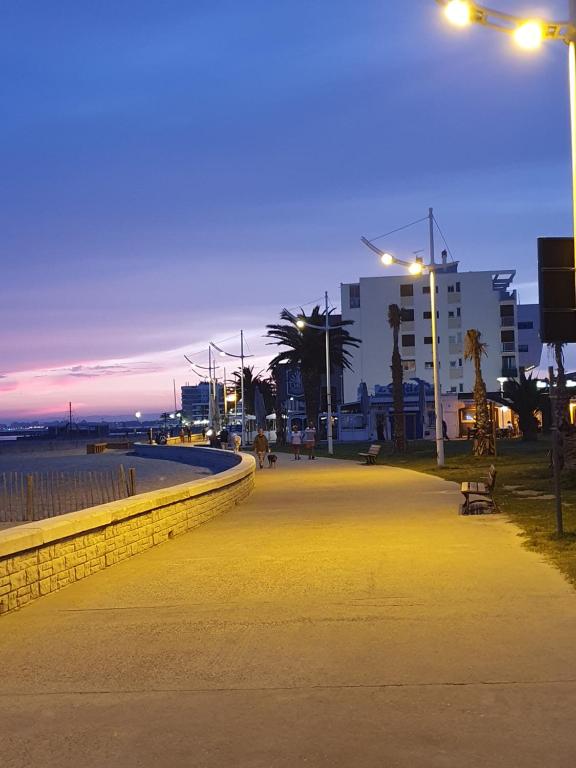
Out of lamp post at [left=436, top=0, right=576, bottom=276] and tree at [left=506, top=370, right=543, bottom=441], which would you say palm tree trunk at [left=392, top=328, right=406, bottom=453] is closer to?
tree at [left=506, top=370, right=543, bottom=441]

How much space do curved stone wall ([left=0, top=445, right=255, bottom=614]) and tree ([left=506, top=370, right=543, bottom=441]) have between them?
3963 cm

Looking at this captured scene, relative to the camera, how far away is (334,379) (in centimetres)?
10419

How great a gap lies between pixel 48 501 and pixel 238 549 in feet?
45.0

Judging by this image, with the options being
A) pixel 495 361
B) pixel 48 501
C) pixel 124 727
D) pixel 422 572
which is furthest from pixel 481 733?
pixel 495 361

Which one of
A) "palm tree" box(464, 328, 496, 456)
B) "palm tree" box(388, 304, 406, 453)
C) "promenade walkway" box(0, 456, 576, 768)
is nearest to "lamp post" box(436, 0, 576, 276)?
"promenade walkway" box(0, 456, 576, 768)

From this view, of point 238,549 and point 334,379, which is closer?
point 238,549

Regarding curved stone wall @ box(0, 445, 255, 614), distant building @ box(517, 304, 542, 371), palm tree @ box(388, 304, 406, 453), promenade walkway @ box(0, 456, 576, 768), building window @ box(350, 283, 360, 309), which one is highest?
building window @ box(350, 283, 360, 309)

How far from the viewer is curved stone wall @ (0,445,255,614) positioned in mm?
8922

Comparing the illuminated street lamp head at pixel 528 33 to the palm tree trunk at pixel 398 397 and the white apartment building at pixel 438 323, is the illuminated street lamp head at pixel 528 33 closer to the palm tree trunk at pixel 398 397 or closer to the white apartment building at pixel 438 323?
the palm tree trunk at pixel 398 397

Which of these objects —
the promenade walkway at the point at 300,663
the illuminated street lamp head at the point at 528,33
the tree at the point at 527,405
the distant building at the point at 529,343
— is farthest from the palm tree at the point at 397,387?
the distant building at the point at 529,343

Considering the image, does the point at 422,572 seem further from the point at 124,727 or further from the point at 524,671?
the point at 124,727

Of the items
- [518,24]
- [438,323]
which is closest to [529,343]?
[438,323]

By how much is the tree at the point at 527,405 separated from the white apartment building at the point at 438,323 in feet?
126

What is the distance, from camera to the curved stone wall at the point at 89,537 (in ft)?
29.3
